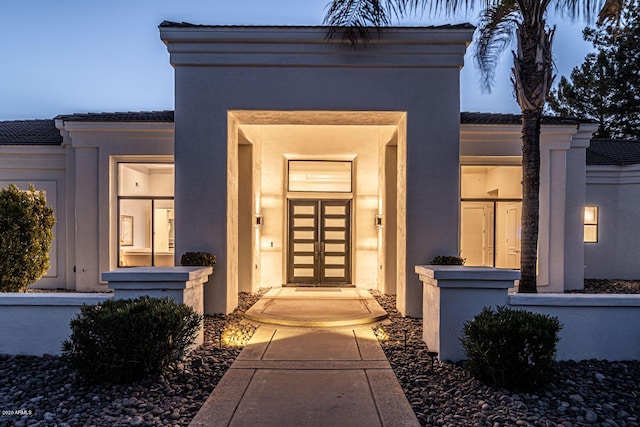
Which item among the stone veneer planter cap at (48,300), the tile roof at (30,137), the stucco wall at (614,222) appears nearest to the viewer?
the stone veneer planter cap at (48,300)

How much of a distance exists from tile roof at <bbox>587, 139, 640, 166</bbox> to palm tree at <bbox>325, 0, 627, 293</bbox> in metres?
7.30

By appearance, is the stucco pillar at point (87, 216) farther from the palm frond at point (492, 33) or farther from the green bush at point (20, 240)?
the palm frond at point (492, 33)

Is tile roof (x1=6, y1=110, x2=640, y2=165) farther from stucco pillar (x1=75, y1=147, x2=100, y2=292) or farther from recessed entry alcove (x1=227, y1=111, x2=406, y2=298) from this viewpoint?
recessed entry alcove (x1=227, y1=111, x2=406, y2=298)

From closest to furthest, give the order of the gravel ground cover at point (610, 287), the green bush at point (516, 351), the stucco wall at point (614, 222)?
the green bush at point (516, 351), the gravel ground cover at point (610, 287), the stucco wall at point (614, 222)

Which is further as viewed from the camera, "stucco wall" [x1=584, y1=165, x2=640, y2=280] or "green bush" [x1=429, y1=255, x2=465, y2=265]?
"stucco wall" [x1=584, y1=165, x2=640, y2=280]

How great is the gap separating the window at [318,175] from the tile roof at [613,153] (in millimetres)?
8543

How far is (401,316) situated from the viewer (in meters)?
8.65

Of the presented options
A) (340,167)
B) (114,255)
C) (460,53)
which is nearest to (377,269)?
(340,167)

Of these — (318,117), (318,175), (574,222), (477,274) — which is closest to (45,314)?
(477,274)

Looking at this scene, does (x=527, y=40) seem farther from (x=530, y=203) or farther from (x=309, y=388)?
(x=309, y=388)

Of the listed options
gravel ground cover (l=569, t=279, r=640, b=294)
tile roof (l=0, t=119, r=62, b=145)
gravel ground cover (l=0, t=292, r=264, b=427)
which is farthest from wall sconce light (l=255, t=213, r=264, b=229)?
gravel ground cover (l=569, t=279, r=640, b=294)

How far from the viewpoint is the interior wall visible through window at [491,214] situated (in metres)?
11.3

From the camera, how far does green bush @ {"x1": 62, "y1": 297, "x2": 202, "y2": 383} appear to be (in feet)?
15.3

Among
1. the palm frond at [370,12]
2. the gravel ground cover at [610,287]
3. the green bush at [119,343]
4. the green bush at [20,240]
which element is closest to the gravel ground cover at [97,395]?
the green bush at [119,343]
